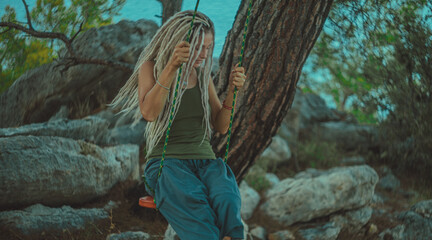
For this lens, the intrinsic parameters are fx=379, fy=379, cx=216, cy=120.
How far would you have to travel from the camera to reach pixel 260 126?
355 centimetres

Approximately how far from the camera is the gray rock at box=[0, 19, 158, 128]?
4.61 metres

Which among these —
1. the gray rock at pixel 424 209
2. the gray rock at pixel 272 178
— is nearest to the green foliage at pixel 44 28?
the gray rock at pixel 272 178

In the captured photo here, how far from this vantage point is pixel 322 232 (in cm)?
479

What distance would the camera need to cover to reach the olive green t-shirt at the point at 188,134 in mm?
2322

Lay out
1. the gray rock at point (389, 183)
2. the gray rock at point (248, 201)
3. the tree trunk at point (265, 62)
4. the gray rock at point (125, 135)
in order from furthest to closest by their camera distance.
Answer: the gray rock at point (389, 183) < the gray rock at point (248, 201) < the gray rock at point (125, 135) < the tree trunk at point (265, 62)

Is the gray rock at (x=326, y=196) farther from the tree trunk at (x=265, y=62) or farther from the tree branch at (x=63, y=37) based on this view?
the tree branch at (x=63, y=37)

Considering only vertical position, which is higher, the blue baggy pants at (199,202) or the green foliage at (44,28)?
the green foliage at (44,28)

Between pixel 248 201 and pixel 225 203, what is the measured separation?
3853mm

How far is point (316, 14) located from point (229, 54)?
816mm

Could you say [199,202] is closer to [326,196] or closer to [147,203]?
[147,203]

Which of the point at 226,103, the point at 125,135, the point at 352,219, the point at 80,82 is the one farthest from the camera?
the point at 80,82

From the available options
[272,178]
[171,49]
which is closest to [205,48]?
[171,49]

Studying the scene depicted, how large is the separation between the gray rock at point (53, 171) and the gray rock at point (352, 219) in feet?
9.70

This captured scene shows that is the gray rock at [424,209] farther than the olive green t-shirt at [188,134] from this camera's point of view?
Yes
